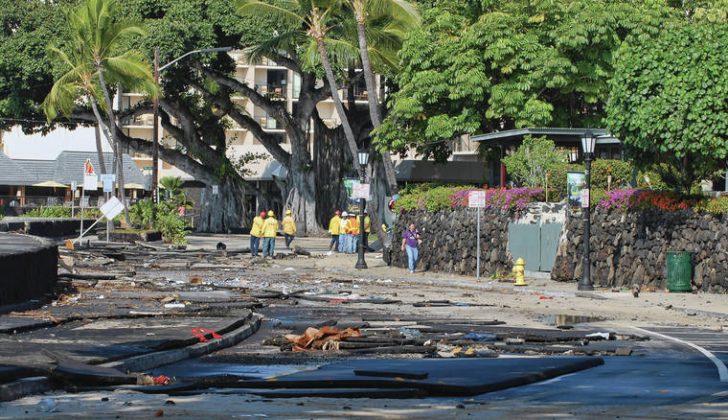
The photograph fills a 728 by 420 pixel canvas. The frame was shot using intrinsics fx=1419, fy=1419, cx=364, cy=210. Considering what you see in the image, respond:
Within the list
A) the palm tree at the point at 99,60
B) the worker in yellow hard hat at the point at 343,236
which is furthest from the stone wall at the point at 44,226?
the worker in yellow hard hat at the point at 343,236

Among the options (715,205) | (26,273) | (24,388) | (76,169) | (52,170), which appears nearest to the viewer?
(24,388)

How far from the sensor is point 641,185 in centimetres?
4200

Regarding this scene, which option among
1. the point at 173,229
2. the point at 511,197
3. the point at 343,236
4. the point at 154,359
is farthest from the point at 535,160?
the point at 154,359

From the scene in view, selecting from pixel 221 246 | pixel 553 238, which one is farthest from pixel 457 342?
pixel 221 246

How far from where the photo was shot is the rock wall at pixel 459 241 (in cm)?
4109

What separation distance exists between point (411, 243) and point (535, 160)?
4.63m

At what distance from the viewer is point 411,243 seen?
43094 millimetres

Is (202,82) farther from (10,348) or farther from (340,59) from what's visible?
(10,348)

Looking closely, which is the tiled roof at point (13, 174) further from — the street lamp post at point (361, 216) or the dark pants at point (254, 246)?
the street lamp post at point (361, 216)

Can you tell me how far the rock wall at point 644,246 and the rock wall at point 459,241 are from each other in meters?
2.82

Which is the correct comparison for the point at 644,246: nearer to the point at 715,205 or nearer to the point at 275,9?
the point at 715,205

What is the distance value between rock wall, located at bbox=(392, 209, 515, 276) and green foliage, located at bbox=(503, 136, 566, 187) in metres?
1.62

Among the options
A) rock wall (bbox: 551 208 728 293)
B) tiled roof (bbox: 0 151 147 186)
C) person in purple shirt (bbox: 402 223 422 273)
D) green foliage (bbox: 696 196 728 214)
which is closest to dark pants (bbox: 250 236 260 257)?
person in purple shirt (bbox: 402 223 422 273)

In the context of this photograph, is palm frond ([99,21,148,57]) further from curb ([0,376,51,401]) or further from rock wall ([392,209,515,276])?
curb ([0,376,51,401])
